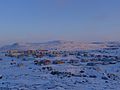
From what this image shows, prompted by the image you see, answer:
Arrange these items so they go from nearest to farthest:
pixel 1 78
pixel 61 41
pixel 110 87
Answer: pixel 110 87
pixel 1 78
pixel 61 41

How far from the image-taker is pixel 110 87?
56.0 feet

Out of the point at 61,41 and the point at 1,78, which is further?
the point at 61,41

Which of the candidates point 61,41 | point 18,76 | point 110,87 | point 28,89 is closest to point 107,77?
point 110,87

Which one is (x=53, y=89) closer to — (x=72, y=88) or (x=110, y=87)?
(x=72, y=88)

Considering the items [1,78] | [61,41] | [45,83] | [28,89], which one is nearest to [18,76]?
[1,78]

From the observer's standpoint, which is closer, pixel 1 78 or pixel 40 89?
pixel 40 89

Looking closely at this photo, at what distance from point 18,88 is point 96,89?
161 inches

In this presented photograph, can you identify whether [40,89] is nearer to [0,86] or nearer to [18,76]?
[0,86]

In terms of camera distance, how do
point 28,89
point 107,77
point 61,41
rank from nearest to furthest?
1. point 28,89
2. point 107,77
3. point 61,41

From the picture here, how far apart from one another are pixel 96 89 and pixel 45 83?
330cm

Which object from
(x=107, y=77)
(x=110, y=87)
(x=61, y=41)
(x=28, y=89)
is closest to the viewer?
(x=28, y=89)

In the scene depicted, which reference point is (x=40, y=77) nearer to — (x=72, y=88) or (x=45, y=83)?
(x=45, y=83)

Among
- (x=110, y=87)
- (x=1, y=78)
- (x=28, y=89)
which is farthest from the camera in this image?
(x=1, y=78)

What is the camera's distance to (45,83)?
Answer: 18.1 metres
